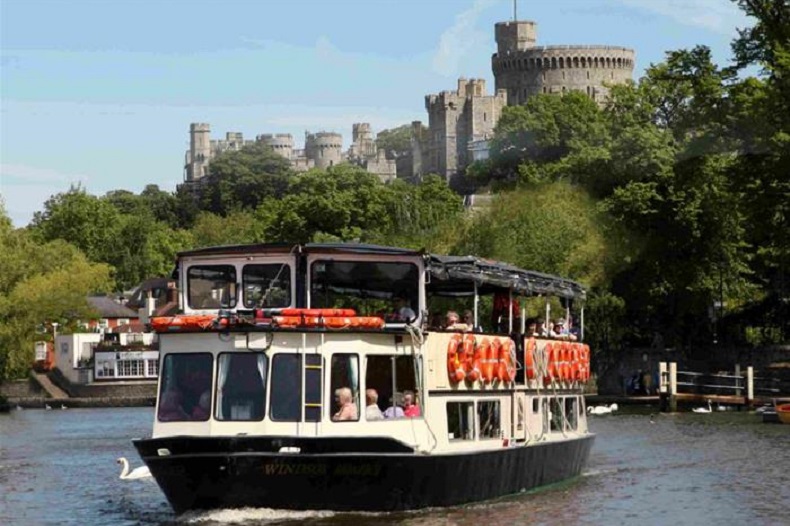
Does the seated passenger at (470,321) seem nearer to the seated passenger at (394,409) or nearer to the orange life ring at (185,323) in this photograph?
the seated passenger at (394,409)

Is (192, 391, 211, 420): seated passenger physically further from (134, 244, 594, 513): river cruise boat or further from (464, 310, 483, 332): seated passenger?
(464, 310, 483, 332): seated passenger

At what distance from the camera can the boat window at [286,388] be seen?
32812 mm

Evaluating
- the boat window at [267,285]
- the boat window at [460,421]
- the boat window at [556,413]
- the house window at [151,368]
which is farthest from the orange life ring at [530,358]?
the house window at [151,368]

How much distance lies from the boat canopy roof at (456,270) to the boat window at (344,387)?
2.26 meters

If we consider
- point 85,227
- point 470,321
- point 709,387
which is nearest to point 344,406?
point 470,321

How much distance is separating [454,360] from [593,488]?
25.3ft

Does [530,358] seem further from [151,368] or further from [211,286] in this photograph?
[151,368]

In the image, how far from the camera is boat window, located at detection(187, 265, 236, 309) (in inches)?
1389

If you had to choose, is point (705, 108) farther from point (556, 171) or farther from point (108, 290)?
point (108, 290)

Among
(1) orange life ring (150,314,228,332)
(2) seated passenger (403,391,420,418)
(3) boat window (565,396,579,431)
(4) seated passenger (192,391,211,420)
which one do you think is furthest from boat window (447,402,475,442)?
(3) boat window (565,396,579,431)

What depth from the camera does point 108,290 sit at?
162875 millimetres

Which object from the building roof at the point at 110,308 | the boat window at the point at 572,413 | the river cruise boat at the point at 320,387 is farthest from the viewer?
the building roof at the point at 110,308

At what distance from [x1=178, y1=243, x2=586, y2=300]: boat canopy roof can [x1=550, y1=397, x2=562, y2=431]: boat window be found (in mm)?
2201

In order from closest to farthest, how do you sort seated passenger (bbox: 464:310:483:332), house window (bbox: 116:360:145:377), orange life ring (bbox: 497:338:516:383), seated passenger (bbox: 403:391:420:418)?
1. seated passenger (bbox: 403:391:420:418)
2. seated passenger (bbox: 464:310:483:332)
3. orange life ring (bbox: 497:338:516:383)
4. house window (bbox: 116:360:145:377)
